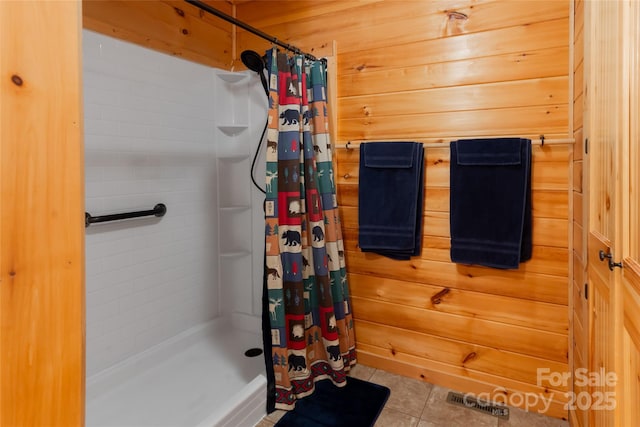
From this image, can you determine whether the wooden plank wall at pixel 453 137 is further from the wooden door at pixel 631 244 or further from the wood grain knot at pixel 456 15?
the wooden door at pixel 631 244

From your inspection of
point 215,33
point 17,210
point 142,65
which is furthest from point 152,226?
point 17,210

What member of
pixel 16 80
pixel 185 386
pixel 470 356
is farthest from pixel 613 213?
pixel 185 386

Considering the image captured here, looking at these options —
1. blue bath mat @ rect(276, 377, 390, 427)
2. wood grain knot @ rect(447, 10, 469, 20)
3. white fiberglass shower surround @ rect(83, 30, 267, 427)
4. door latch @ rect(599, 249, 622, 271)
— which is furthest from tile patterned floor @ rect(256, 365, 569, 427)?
wood grain knot @ rect(447, 10, 469, 20)

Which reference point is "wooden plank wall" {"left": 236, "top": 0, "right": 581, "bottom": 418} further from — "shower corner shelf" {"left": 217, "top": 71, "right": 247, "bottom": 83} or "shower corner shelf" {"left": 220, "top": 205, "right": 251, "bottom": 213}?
"shower corner shelf" {"left": 220, "top": 205, "right": 251, "bottom": 213}

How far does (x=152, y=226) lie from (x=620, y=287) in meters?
2.21

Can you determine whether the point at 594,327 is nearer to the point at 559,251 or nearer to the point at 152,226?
the point at 559,251

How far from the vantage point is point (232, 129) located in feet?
8.59

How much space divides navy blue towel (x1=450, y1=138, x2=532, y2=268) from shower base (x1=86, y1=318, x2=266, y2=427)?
4.16 ft

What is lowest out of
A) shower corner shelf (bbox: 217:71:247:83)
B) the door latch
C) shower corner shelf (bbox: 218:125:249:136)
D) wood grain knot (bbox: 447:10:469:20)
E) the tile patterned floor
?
the tile patterned floor

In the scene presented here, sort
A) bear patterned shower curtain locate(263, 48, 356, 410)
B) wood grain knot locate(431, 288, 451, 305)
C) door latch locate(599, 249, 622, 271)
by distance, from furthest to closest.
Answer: wood grain knot locate(431, 288, 451, 305)
bear patterned shower curtain locate(263, 48, 356, 410)
door latch locate(599, 249, 622, 271)

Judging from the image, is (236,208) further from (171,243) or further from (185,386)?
(185,386)

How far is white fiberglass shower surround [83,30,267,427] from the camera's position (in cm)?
190

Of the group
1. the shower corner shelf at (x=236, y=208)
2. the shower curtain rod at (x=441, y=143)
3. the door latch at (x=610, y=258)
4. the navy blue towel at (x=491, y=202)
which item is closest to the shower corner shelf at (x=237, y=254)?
the shower corner shelf at (x=236, y=208)

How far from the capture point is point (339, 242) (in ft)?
7.06
